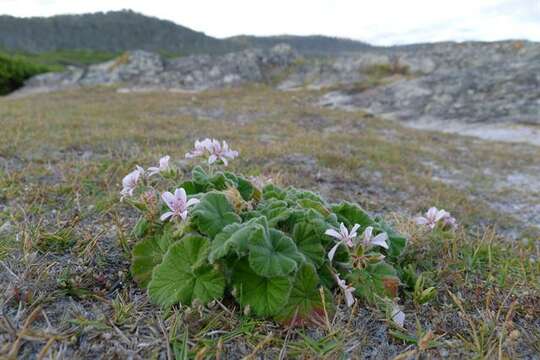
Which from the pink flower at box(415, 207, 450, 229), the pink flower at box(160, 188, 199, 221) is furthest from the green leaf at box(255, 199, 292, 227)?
the pink flower at box(415, 207, 450, 229)

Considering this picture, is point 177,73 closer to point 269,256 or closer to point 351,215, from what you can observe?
point 351,215

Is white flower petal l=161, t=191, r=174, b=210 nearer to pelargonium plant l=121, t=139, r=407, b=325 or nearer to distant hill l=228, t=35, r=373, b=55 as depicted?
pelargonium plant l=121, t=139, r=407, b=325

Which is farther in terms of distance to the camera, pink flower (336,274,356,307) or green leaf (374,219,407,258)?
green leaf (374,219,407,258)

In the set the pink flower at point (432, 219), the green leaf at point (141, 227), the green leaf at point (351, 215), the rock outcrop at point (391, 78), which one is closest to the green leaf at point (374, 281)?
the green leaf at point (351, 215)

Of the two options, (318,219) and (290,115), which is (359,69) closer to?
(290,115)

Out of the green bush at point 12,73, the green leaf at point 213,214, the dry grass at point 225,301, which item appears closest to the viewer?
the dry grass at point 225,301

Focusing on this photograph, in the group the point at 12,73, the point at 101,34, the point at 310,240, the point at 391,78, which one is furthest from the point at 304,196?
the point at 101,34

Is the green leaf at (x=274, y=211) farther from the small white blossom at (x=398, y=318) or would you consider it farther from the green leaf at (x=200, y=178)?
the small white blossom at (x=398, y=318)
